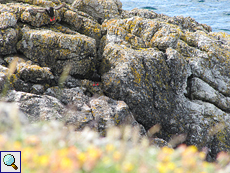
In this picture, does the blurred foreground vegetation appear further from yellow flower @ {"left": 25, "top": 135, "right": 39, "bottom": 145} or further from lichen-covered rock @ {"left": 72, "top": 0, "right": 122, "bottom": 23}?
lichen-covered rock @ {"left": 72, "top": 0, "right": 122, "bottom": 23}

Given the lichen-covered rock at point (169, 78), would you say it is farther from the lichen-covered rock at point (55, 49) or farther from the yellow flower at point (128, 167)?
the yellow flower at point (128, 167)

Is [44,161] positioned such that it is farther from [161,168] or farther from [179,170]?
[179,170]

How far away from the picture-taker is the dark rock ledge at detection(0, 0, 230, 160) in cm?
995

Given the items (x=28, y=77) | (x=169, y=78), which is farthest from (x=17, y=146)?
(x=169, y=78)

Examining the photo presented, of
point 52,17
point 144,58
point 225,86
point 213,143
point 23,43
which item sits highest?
point 52,17

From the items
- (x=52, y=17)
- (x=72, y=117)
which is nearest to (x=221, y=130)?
(x=72, y=117)

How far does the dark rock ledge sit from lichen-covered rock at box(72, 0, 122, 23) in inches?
52.9

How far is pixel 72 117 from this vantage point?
9312 mm

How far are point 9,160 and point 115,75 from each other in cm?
881

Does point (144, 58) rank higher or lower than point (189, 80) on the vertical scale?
higher

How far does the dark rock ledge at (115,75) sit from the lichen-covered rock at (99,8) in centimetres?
134

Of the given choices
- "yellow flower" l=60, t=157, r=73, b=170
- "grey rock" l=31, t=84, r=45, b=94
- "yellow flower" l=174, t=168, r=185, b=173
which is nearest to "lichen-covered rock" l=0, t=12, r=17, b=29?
"grey rock" l=31, t=84, r=45, b=94

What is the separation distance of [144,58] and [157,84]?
1914 millimetres

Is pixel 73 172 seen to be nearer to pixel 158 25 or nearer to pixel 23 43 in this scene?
pixel 23 43
